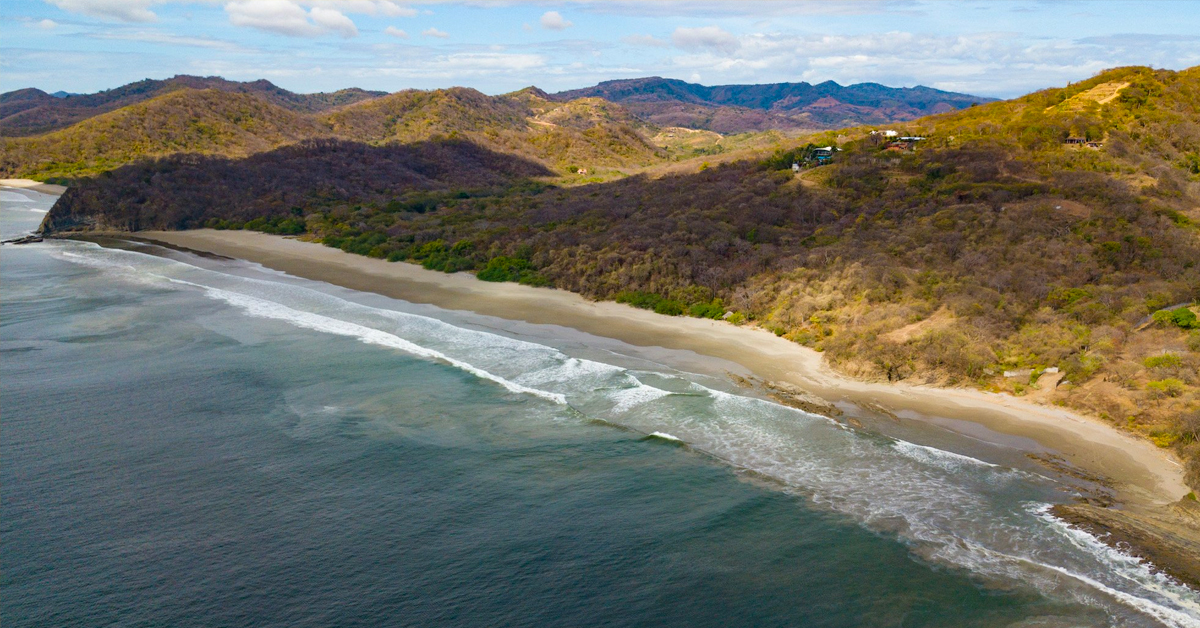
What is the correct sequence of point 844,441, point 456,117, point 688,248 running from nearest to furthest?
point 844,441 → point 688,248 → point 456,117

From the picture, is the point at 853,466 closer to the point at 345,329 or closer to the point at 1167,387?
the point at 1167,387

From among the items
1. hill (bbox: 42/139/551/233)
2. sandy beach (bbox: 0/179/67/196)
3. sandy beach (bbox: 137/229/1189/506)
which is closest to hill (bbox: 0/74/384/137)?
sandy beach (bbox: 0/179/67/196)

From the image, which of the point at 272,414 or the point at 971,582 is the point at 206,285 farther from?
the point at 971,582

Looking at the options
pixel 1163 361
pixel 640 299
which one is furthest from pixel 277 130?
pixel 1163 361

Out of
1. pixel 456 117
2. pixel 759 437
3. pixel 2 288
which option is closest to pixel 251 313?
pixel 2 288

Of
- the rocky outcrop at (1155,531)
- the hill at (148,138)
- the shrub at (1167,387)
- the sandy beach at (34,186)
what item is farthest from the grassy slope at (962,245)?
the hill at (148,138)

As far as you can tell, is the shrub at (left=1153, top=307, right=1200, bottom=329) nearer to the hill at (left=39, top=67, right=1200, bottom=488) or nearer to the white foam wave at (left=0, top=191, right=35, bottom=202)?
the hill at (left=39, top=67, right=1200, bottom=488)
